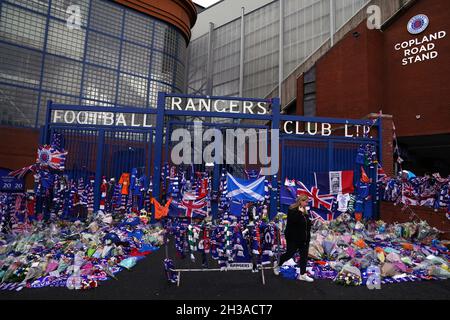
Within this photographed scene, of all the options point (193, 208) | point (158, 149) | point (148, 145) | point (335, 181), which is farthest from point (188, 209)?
point (335, 181)

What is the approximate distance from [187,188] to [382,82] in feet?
47.5

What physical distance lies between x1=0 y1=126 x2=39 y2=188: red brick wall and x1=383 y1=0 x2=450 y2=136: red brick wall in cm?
1978

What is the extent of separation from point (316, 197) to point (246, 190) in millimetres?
3641

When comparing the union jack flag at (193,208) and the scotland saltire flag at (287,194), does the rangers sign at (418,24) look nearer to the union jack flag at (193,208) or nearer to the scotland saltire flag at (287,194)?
the scotland saltire flag at (287,194)

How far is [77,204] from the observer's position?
10289 millimetres

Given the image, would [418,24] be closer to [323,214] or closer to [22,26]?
[323,214]

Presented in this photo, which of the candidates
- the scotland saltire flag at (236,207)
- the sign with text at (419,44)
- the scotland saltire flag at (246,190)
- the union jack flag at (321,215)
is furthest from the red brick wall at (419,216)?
the sign with text at (419,44)

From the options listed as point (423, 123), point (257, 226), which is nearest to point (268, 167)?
point (257, 226)

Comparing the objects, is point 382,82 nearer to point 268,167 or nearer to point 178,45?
point 268,167

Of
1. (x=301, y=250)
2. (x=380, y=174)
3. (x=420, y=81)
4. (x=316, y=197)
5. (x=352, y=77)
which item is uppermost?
(x=352, y=77)

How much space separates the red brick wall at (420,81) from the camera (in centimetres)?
1532

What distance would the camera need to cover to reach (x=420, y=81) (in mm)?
16141

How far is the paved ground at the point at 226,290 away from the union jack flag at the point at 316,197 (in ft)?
15.4

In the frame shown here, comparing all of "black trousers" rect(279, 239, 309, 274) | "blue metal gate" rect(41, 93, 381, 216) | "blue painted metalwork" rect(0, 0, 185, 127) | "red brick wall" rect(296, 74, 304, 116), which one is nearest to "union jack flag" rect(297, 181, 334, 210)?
"blue metal gate" rect(41, 93, 381, 216)
